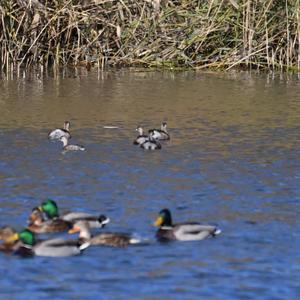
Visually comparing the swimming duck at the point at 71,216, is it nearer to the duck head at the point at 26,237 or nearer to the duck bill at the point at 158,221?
the duck bill at the point at 158,221

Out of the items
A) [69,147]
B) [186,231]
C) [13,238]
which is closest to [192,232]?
[186,231]

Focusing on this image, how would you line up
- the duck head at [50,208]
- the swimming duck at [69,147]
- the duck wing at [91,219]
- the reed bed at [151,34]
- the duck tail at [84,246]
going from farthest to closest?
the reed bed at [151,34] < the swimming duck at [69,147] < the duck head at [50,208] < the duck wing at [91,219] < the duck tail at [84,246]

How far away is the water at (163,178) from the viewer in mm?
8008

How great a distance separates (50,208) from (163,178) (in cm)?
207

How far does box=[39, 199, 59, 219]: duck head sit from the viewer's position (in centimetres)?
948

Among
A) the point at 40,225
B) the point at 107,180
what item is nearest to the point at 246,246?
the point at 40,225

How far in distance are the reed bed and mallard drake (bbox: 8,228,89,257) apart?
1123 centimetres

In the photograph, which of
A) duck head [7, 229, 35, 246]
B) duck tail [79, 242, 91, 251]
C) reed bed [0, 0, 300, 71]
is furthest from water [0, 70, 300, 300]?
reed bed [0, 0, 300, 71]

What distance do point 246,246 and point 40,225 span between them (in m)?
1.67

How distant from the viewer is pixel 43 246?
8.62 m

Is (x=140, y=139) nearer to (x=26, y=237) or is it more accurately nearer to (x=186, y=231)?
(x=186, y=231)

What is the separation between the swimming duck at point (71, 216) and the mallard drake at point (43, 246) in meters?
0.52

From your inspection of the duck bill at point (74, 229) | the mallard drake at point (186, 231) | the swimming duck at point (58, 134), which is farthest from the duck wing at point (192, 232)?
the swimming duck at point (58, 134)

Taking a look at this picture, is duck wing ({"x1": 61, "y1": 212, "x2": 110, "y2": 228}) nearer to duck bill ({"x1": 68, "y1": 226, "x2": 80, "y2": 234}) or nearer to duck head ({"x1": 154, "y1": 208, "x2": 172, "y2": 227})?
duck bill ({"x1": 68, "y1": 226, "x2": 80, "y2": 234})
